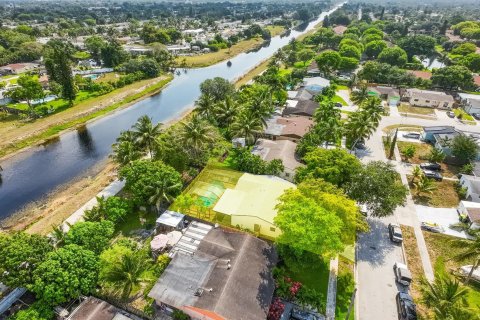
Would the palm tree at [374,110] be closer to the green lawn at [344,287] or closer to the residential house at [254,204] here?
the residential house at [254,204]

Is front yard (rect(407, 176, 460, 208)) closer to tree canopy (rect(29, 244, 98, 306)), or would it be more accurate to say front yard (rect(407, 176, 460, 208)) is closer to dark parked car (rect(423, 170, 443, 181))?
dark parked car (rect(423, 170, 443, 181))

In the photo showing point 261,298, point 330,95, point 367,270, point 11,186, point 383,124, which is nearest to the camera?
point 261,298

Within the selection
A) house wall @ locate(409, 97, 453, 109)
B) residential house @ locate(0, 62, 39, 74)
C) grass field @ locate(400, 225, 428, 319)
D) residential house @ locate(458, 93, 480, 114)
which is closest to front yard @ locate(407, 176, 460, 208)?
grass field @ locate(400, 225, 428, 319)

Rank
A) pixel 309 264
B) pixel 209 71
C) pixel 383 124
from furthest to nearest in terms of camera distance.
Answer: pixel 209 71, pixel 383 124, pixel 309 264

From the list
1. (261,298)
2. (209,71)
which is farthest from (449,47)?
(261,298)

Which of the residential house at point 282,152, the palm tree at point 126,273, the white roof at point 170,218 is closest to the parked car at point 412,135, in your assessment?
the residential house at point 282,152

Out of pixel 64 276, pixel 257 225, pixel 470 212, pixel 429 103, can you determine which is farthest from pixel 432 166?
pixel 64 276

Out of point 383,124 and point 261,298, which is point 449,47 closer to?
point 383,124
